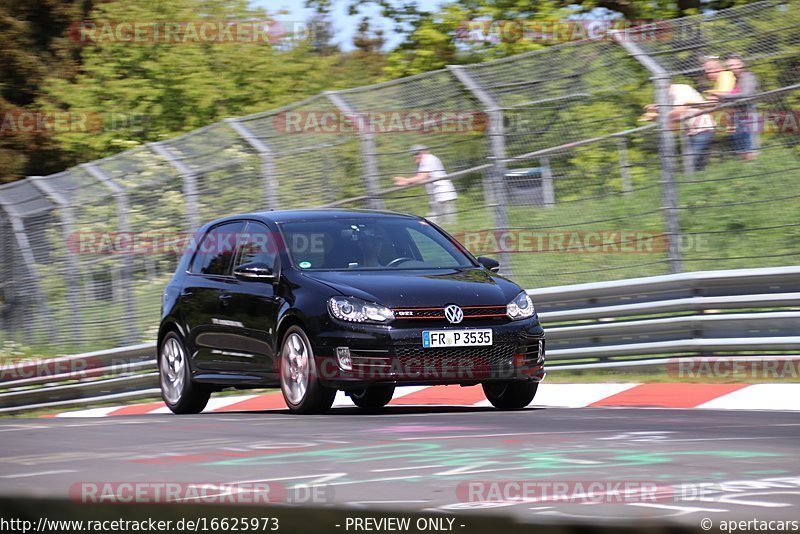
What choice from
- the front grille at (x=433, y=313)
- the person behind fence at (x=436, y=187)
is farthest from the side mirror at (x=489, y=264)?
the person behind fence at (x=436, y=187)

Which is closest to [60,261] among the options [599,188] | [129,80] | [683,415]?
[599,188]

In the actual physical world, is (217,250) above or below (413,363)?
above

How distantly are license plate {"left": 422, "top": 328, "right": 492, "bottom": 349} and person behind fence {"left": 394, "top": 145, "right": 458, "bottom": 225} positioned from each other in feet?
13.1

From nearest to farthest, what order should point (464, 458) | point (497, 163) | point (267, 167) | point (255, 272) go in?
point (464, 458), point (255, 272), point (497, 163), point (267, 167)

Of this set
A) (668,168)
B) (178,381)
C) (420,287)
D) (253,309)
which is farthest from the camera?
(668,168)

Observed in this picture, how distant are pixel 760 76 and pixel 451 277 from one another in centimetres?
330

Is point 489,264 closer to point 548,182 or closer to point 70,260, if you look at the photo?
point 548,182

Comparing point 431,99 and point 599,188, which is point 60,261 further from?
point 599,188

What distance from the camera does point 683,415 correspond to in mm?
8875

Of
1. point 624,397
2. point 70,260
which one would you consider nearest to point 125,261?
point 70,260

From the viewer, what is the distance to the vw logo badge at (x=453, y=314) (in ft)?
31.1

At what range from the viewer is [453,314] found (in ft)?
31.2

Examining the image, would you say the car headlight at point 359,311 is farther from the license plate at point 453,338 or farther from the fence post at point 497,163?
the fence post at point 497,163

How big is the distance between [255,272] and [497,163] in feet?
11.0
